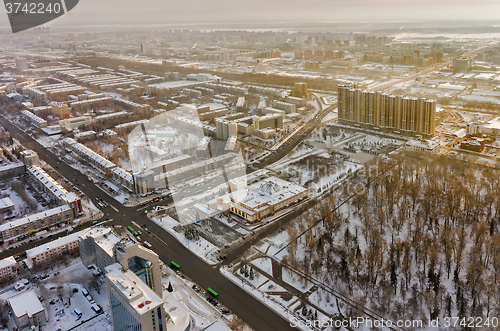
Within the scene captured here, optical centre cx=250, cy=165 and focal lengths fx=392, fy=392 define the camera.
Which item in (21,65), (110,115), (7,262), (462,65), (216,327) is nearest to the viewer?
(216,327)

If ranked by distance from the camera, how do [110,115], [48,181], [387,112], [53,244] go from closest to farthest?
[53,244]
[48,181]
[387,112]
[110,115]

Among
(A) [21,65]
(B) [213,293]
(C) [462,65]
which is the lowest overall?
(B) [213,293]

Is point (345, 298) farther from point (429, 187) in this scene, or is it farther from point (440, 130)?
point (440, 130)

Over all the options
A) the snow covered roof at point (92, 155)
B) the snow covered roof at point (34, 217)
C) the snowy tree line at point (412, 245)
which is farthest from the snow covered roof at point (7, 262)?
the snowy tree line at point (412, 245)

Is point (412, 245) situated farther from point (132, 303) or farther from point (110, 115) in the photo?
point (110, 115)

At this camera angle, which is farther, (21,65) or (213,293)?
(21,65)

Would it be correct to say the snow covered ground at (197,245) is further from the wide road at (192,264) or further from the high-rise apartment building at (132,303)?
the high-rise apartment building at (132,303)

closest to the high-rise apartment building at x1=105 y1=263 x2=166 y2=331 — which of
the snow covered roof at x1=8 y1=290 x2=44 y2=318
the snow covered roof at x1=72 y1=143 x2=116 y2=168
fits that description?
the snow covered roof at x1=8 y1=290 x2=44 y2=318

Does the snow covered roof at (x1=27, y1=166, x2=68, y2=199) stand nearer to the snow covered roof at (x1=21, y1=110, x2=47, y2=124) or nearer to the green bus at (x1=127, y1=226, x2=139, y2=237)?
the green bus at (x1=127, y1=226, x2=139, y2=237)

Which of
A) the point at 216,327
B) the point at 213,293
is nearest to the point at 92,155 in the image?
the point at 213,293
